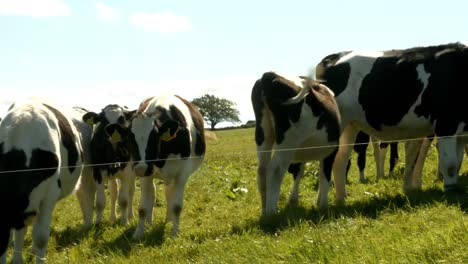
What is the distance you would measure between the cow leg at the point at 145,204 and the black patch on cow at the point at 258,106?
6.16 ft

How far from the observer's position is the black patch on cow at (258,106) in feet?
34.0

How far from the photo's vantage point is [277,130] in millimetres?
9875

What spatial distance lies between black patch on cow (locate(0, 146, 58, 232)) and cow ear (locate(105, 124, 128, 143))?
A: 2410 mm

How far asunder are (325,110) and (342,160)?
171 centimetres

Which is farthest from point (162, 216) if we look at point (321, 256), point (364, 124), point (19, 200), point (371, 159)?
point (371, 159)

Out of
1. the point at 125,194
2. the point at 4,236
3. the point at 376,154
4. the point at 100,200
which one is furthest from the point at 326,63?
the point at 4,236

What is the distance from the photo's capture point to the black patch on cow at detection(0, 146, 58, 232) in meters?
7.49

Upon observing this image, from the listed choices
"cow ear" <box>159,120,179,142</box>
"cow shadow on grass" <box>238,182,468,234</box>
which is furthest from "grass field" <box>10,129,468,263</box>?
"cow ear" <box>159,120,179,142</box>

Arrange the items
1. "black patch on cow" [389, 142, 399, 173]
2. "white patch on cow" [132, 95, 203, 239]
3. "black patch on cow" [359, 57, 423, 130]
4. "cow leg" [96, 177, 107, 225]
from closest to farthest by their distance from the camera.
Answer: "white patch on cow" [132, 95, 203, 239], "black patch on cow" [359, 57, 423, 130], "cow leg" [96, 177, 107, 225], "black patch on cow" [389, 142, 399, 173]

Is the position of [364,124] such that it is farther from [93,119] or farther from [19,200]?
[19,200]

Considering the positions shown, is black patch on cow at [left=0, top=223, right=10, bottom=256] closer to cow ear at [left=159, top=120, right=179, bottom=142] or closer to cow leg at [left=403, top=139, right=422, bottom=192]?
cow ear at [left=159, top=120, right=179, bottom=142]

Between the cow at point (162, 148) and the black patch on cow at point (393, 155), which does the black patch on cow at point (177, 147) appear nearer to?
the cow at point (162, 148)

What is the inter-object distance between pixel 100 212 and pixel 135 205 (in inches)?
98.6

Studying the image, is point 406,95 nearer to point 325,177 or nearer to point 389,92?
point 389,92
